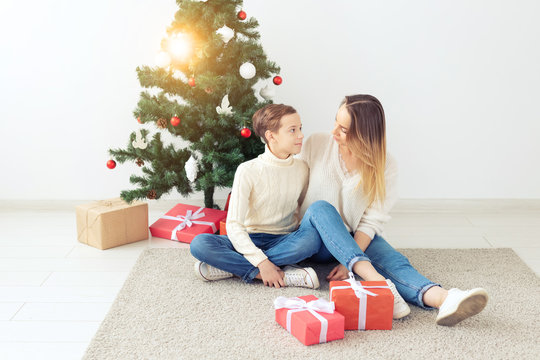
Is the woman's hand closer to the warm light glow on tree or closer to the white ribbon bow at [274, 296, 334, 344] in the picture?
the white ribbon bow at [274, 296, 334, 344]

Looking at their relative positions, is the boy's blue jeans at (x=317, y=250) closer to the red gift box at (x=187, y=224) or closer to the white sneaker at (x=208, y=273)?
the white sneaker at (x=208, y=273)

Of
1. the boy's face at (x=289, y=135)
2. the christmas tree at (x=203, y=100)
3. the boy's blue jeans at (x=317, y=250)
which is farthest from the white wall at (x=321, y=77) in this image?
the boy's blue jeans at (x=317, y=250)

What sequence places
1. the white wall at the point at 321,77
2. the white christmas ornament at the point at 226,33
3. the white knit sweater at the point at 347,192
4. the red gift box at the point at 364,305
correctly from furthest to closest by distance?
the white wall at the point at 321,77 → the white christmas ornament at the point at 226,33 → the white knit sweater at the point at 347,192 → the red gift box at the point at 364,305

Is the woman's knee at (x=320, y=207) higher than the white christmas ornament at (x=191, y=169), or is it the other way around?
the white christmas ornament at (x=191, y=169)

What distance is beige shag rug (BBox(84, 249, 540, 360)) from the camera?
1.58 meters

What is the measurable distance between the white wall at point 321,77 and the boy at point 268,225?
0.86 meters

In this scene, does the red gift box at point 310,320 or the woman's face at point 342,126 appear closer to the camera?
the red gift box at point 310,320

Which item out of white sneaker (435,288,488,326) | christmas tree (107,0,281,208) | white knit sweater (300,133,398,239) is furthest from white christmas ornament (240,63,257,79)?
white sneaker (435,288,488,326)

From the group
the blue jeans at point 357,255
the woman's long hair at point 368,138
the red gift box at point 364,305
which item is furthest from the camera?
the woman's long hair at point 368,138

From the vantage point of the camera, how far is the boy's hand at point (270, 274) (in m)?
1.99

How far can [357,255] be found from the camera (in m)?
1.89

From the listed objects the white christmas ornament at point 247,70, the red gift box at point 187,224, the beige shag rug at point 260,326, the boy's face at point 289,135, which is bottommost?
the beige shag rug at point 260,326

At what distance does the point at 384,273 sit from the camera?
6.53 feet

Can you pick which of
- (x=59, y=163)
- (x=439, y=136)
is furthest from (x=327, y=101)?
(x=59, y=163)
